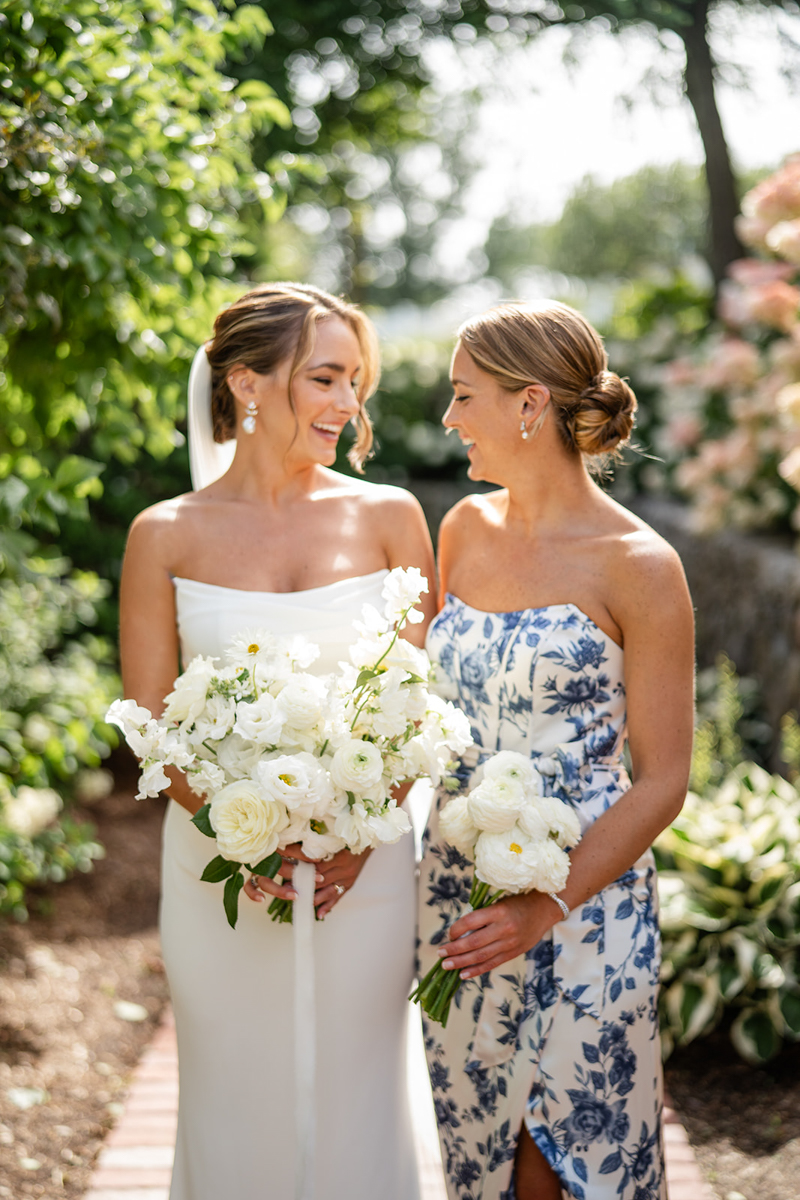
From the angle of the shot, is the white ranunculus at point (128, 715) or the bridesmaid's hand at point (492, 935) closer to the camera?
the white ranunculus at point (128, 715)

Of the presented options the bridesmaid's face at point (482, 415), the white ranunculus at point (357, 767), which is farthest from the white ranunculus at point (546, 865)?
the bridesmaid's face at point (482, 415)

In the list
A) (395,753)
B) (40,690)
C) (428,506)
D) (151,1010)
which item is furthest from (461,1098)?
(428,506)

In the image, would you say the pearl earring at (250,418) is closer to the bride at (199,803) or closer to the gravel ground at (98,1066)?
the bride at (199,803)

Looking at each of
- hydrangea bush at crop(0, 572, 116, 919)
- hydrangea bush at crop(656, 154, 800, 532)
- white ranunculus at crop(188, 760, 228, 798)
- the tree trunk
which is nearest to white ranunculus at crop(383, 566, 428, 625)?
white ranunculus at crop(188, 760, 228, 798)

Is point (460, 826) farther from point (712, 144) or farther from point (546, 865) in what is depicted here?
point (712, 144)

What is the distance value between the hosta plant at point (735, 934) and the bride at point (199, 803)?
1.34 meters

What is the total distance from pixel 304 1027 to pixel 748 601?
14.4ft

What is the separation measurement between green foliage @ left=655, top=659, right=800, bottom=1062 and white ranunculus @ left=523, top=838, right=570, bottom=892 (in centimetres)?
177

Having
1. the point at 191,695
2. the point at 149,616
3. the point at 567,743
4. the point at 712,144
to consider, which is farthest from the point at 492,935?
the point at 712,144

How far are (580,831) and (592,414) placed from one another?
0.91m

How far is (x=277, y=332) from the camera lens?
249 centimetres

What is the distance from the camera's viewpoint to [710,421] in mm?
6875

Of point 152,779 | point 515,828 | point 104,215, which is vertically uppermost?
point 104,215

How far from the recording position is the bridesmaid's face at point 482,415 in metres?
2.28
